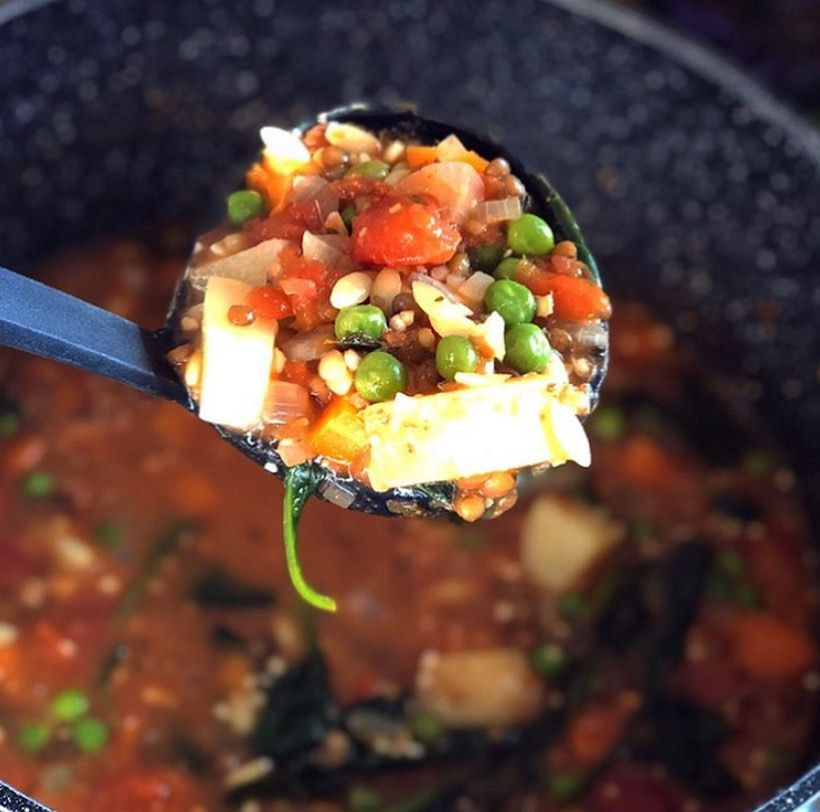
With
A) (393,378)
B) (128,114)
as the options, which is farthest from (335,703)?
(128,114)

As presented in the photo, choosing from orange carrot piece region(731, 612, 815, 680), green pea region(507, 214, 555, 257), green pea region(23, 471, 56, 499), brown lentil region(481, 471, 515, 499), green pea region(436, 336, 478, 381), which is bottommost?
orange carrot piece region(731, 612, 815, 680)

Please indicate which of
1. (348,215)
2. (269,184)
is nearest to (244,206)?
(269,184)

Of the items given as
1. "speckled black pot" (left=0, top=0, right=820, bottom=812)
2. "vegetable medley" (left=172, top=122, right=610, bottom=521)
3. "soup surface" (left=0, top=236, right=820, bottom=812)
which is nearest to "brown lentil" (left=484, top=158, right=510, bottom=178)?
"vegetable medley" (left=172, top=122, right=610, bottom=521)

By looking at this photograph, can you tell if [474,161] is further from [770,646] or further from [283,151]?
[770,646]

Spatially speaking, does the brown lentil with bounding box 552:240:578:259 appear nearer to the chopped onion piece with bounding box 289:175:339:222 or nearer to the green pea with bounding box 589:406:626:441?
the chopped onion piece with bounding box 289:175:339:222

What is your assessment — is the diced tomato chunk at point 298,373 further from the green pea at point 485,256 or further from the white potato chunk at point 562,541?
the white potato chunk at point 562,541

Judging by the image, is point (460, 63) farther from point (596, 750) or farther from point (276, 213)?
point (596, 750)

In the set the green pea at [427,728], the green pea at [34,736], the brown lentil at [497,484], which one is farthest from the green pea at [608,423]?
the green pea at [34,736]
